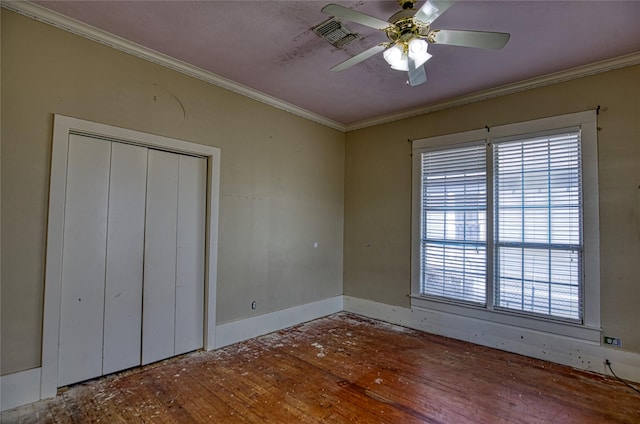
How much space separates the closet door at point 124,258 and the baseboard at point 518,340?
3209mm

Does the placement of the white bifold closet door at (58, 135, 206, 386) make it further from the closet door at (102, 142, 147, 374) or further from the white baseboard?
the white baseboard

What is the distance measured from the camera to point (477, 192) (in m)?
4.00

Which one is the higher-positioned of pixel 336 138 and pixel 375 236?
pixel 336 138

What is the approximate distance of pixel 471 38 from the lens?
2121 mm

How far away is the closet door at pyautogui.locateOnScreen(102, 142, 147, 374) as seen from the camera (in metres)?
2.97

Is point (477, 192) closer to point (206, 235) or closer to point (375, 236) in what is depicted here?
point (375, 236)

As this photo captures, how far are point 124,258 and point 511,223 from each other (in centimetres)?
415

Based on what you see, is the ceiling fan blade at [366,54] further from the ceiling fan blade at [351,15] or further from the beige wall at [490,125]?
the beige wall at [490,125]

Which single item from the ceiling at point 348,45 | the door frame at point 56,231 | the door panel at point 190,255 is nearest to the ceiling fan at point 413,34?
the ceiling at point 348,45

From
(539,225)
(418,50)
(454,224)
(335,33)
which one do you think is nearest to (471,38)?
(418,50)

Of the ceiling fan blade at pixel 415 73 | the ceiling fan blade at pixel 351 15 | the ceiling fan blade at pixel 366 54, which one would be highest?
the ceiling fan blade at pixel 351 15

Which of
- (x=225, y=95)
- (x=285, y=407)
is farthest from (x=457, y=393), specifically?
(x=225, y=95)

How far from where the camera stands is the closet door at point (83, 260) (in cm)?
272

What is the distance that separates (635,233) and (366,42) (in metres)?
3.11
